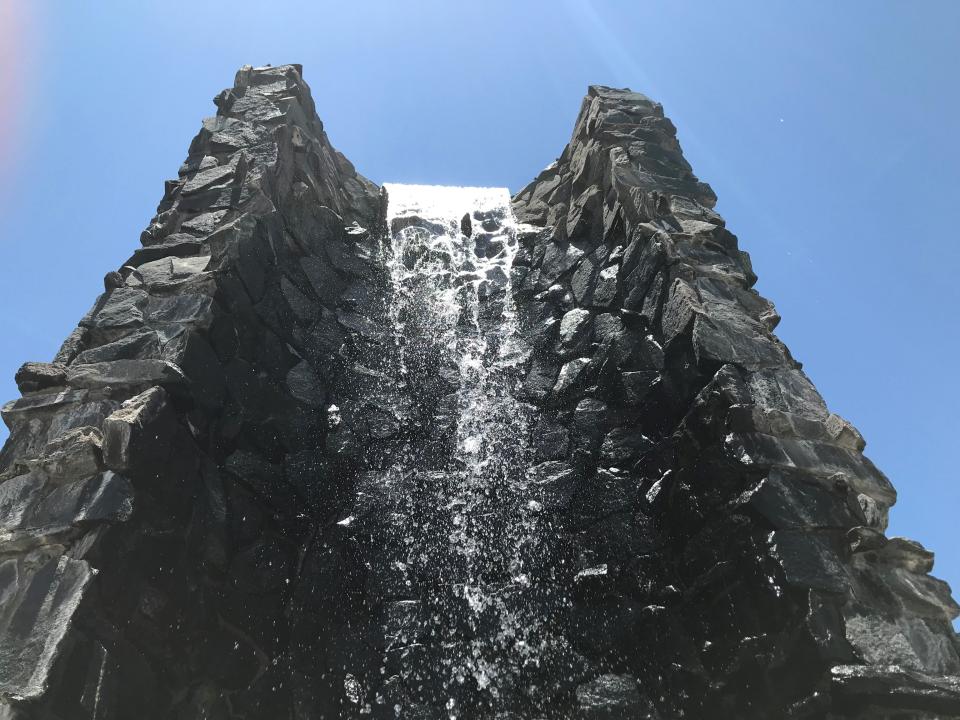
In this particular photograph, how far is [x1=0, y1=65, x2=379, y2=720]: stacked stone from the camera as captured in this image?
251 centimetres

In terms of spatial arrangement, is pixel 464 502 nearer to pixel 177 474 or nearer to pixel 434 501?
pixel 434 501

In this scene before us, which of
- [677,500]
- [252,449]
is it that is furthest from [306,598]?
[677,500]

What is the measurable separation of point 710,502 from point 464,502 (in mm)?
1448

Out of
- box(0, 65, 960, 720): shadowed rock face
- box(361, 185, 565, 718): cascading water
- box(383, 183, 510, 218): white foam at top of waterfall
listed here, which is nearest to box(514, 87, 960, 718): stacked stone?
box(0, 65, 960, 720): shadowed rock face

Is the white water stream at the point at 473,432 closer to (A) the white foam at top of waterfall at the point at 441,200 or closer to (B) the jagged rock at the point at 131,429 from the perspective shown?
(A) the white foam at top of waterfall at the point at 441,200

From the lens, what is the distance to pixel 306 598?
3662 mm

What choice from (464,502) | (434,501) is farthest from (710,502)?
(434,501)

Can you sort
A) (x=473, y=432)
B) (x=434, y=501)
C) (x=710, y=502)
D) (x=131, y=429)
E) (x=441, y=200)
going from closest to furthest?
(x=131, y=429) < (x=710, y=502) < (x=434, y=501) < (x=473, y=432) < (x=441, y=200)

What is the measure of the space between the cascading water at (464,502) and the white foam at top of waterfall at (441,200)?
1.05 metres

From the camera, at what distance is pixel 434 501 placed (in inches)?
166

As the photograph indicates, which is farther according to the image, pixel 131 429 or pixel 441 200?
pixel 441 200

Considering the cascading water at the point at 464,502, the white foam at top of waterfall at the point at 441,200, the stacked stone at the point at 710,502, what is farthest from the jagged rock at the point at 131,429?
the white foam at top of waterfall at the point at 441,200

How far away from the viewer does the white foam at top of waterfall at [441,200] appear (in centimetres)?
740

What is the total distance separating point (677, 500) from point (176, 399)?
102 inches
